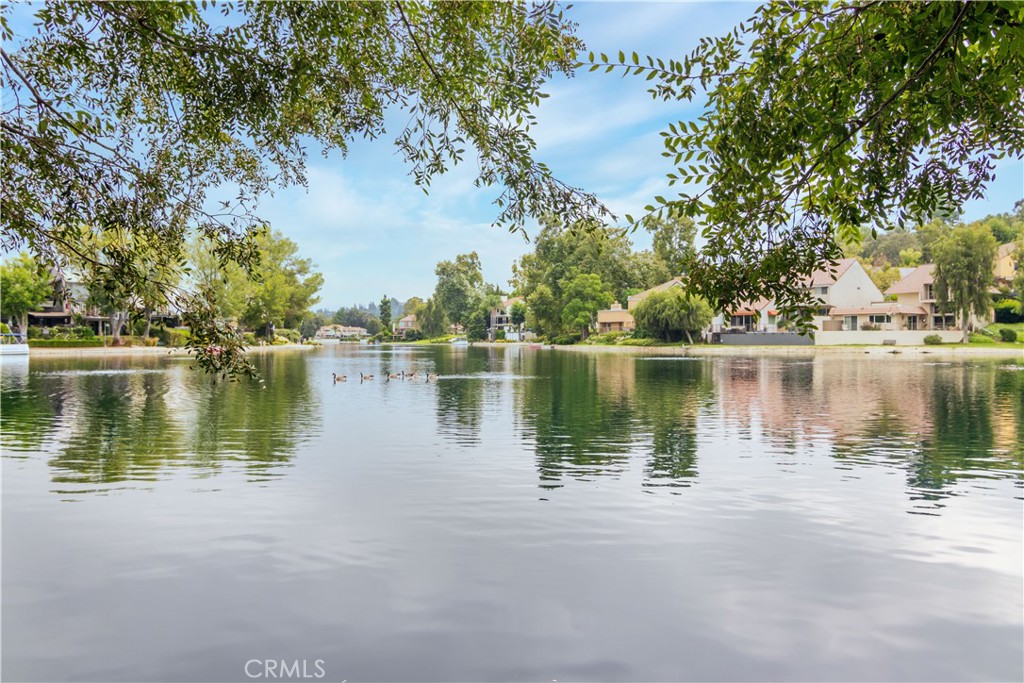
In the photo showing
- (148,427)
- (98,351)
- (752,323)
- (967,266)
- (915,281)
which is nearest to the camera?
(148,427)

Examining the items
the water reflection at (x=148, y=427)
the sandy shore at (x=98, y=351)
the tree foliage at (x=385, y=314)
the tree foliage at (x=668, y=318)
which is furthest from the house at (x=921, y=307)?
the tree foliage at (x=385, y=314)

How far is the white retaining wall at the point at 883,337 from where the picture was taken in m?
68.9

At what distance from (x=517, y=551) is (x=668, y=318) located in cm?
6996

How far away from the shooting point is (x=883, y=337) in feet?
229

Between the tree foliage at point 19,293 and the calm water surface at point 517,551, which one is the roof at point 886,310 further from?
the tree foliage at point 19,293

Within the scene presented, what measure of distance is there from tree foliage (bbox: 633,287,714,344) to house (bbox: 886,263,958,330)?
70.0ft

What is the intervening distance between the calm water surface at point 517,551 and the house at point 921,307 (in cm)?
6464

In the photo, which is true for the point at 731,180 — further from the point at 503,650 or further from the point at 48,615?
the point at 48,615

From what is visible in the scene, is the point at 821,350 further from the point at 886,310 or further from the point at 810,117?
the point at 810,117

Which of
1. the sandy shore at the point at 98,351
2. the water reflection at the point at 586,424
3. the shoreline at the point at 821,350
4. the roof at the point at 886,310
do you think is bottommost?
the water reflection at the point at 586,424

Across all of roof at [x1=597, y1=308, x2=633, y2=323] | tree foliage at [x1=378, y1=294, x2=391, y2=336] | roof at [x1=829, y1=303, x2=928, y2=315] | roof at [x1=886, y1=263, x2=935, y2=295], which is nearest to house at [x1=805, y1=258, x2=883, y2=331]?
roof at [x1=829, y1=303, x2=928, y2=315]

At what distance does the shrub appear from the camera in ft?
224

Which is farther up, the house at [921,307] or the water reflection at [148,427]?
the house at [921,307]

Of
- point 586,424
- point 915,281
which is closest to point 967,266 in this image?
point 915,281
